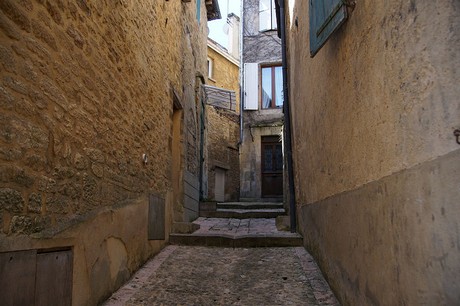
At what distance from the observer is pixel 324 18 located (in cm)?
265

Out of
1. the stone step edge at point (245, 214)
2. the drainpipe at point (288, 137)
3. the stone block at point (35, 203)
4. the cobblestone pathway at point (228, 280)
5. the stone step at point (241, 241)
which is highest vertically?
the drainpipe at point (288, 137)

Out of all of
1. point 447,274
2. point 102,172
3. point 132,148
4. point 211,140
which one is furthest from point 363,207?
point 211,140

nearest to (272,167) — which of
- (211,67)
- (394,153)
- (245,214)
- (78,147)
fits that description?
(245,214)

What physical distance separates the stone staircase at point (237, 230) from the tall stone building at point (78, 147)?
0.53 meters

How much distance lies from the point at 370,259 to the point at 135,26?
3.21 m

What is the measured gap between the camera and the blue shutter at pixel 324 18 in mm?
2317

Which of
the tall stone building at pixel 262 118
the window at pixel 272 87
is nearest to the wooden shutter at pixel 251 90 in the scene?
the tall stone building at pixel 262 118

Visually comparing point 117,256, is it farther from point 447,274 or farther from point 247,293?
point 447,274

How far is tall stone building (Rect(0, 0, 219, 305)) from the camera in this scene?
1.87m

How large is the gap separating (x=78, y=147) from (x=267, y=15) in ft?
37.8

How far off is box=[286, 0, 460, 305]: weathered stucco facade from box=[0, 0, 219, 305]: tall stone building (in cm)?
179

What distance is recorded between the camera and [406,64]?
1512 mm

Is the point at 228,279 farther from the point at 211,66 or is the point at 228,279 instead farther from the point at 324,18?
the point at 211,66

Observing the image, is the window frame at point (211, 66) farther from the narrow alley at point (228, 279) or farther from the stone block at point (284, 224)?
the narrow alley at point (228, 279)
